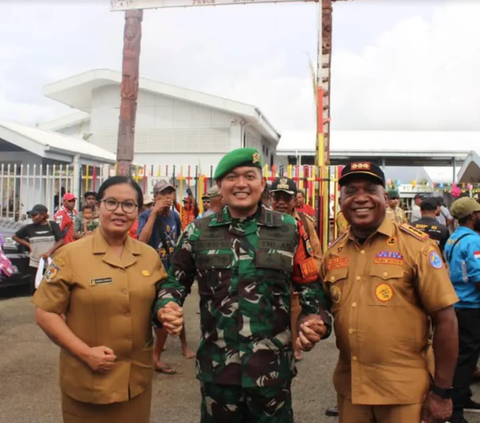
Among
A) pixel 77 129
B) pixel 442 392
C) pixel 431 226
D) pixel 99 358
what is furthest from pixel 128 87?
pixel 77 129

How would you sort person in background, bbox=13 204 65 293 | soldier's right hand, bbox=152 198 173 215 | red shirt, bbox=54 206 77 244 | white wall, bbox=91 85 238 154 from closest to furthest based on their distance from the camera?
1. soldier's right hand, bbox=152 198 173 215
2. person in background, bbox=13 204 65 293
3. red shirt, bbox=54 206 77 244
4. white wall, bbox=91 85 238 154

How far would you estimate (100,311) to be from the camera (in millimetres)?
2199

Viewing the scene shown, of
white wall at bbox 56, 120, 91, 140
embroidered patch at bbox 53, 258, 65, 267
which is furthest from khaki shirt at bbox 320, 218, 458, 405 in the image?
white wall at bbox 56, 120, 91, 140

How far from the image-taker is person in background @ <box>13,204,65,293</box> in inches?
294

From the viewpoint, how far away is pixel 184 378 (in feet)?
14.9

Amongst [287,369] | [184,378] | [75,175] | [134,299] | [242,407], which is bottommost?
[184,378]

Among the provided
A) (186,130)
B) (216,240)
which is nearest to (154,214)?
(216,240)

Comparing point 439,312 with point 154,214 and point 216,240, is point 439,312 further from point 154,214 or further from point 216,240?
point 154,214

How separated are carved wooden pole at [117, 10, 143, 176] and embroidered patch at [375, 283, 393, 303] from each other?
5613 mm

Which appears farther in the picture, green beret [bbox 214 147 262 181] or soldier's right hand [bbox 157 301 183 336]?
green beret [bbox 214 147 262 181]

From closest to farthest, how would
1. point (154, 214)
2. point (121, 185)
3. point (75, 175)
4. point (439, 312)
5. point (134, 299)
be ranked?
1. point (439, 312)
2. point (134, 299)
3. point (121, 185)
4. point (154, 214)
5. point (75, 175)

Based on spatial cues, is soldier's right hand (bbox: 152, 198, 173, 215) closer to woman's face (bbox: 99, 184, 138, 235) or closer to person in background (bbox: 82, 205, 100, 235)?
woman's face (bbox: 99, 184, 138, 235)

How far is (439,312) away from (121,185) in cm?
162

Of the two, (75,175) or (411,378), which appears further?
(75,175)
